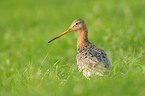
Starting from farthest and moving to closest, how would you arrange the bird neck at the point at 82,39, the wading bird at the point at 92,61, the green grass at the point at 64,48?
the bird neck at the point at 82,39, the wading bird at the point at 92,61, the green grass at the point at 64,48

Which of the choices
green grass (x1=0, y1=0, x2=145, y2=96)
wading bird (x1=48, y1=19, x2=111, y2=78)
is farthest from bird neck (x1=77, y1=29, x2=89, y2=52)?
green grass (x1=0, y1=0, x2=145, y2=96)

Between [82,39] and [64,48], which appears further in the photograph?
[64,48]

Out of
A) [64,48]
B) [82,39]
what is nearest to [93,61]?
[82,39]

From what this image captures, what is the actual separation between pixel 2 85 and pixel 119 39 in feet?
13.2

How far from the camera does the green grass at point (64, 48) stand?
12.7 feet

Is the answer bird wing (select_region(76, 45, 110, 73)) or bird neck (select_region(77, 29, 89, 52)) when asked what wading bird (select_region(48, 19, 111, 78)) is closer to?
bird wing (select_region(76, 45, 110, 73))

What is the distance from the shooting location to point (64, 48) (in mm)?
8477

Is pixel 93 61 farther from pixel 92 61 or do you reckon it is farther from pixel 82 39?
pixel 82 39

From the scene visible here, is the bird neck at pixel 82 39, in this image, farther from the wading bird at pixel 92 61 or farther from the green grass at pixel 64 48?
the green grass at pixel 64 48

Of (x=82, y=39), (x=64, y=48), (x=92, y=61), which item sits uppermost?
(x=82, y=39)

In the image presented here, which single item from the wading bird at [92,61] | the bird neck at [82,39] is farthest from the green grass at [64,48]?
the bird neck at [82,39]

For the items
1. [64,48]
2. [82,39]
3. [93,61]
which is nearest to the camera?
[93,61]

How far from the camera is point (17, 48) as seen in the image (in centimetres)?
914

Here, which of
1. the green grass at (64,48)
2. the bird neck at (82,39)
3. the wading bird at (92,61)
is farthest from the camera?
the bird neck at (82,39)
